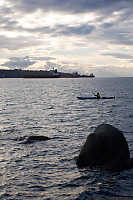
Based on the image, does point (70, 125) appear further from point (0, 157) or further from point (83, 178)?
point (83, 178)

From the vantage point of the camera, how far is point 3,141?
19.2 meters

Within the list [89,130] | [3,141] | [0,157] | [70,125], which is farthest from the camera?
[70,125]

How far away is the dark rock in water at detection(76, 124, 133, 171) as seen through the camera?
12875 mm

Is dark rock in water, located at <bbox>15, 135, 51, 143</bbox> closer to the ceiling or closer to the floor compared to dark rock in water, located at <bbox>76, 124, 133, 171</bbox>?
closer to the floor

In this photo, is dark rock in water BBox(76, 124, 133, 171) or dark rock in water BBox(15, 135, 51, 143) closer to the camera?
dark rock in water BBox(76, 124, 133, 171)

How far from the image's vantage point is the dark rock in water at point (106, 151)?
1288 centimetres

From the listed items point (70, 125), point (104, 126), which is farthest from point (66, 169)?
point (70, 125)

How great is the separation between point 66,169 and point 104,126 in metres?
3.41

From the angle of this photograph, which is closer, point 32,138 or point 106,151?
point 106,151

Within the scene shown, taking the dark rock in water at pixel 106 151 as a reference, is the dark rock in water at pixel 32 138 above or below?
below

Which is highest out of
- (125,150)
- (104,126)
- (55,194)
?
(104,126)

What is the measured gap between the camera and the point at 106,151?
507 inches

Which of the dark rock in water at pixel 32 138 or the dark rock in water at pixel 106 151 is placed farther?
the dark rock in water at pixel 32 138

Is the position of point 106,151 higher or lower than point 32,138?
higher
